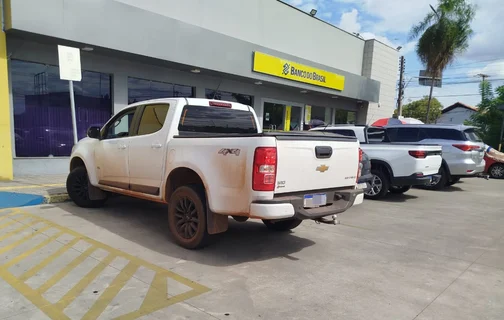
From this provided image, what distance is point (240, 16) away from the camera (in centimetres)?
1466

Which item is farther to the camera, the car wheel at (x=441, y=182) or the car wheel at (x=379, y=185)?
the car wheel at (x=441, y=182)

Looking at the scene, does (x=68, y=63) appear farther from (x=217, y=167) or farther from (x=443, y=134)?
(x=443, y=134)

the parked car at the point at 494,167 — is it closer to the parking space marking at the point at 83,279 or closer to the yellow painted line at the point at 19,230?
the parking space marking at the point at 83,279

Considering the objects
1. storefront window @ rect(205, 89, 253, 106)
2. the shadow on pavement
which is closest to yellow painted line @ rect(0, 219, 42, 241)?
the shadow on pavement

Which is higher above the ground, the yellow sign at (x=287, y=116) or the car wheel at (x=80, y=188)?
the yellow sign at (x=287, y=116)

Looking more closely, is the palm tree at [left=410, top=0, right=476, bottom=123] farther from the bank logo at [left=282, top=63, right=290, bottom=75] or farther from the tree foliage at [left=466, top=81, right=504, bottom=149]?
the bank logo at [left=282, top=63, right=290, bottom=75]

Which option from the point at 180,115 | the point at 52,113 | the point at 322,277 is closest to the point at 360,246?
the point at 322,277

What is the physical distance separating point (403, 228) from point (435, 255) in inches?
56.3

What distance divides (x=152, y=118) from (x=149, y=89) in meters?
7.52

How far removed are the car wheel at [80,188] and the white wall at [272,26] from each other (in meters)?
6.79

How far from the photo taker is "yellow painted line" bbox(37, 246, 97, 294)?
3.51m

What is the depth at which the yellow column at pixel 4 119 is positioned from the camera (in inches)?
339

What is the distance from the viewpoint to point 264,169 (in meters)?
3.82

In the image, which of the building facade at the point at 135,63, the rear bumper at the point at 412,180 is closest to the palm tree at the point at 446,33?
the building facade at the point at 135,63
